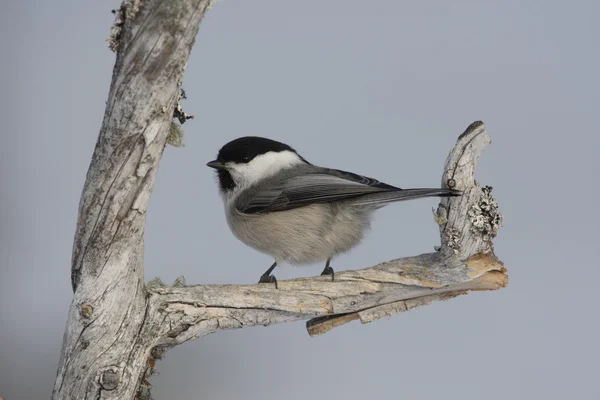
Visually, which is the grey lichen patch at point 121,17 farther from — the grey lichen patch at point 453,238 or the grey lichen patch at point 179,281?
the grey lichen patch at point 453,238

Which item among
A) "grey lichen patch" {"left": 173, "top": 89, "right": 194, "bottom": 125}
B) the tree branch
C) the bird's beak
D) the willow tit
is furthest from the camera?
the bird's beak

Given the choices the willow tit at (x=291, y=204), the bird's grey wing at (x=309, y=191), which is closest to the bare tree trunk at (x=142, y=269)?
the willow tit at (x=291, y=204)

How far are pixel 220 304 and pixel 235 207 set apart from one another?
2.06 ft

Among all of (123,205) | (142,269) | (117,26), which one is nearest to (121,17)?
(117,26)

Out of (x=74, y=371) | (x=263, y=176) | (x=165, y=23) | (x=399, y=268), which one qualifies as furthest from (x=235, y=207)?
(x=165, y=23)

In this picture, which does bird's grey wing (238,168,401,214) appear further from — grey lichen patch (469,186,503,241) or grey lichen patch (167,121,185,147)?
grey lichen patch (167,121,185,147)

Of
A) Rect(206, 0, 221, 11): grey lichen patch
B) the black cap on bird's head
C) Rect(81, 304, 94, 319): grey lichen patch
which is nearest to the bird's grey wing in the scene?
the black cap on bird's head

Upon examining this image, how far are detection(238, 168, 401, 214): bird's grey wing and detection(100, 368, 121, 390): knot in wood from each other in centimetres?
94

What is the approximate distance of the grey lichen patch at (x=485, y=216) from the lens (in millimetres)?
2547

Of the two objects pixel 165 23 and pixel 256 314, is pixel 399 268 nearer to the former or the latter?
pixel 256 314

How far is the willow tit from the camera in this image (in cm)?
268

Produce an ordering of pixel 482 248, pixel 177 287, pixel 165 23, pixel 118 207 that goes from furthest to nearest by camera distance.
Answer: pixel 482 248, pixel 177 287, pixel 118 207, pixel 165 23

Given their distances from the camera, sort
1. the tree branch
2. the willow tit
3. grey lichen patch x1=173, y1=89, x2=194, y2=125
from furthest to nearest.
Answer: the willow tit → the tree branch → grey lichen patch x1=173, y1=89, x2=194, y2=125

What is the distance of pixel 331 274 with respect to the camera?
262cm
